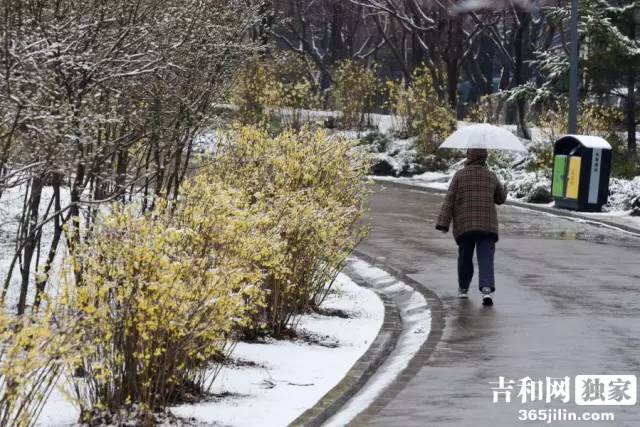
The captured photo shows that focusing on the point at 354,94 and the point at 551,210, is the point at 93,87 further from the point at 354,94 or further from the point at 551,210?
the point at 354,94

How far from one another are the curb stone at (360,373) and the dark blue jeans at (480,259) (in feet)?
3.19

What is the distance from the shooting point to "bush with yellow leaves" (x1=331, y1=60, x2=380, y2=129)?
42844 mm

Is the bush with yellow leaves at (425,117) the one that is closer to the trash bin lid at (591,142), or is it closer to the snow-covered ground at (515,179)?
the snow-covered ground at (515,179)

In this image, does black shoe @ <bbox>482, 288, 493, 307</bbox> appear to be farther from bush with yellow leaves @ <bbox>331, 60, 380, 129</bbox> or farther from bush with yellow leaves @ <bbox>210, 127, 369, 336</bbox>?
bush with yellow leaves @ <bbox>331, 60, 380, 129</bbox>

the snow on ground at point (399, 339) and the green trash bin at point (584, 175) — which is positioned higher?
the green trash bin at point (584, 175)

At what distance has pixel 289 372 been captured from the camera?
10961mm

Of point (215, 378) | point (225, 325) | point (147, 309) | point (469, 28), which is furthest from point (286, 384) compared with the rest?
point (469, 28)

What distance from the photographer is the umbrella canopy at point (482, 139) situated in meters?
16.0

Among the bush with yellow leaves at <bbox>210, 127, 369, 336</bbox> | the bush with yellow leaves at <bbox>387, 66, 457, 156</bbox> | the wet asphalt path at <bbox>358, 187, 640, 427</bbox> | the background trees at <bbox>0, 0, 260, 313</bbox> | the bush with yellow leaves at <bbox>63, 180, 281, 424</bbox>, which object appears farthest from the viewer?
the bush with yellow leaves at <bbox>387, 66, 457, 156</bbox>

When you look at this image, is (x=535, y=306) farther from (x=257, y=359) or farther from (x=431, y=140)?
(x=431, y=140)

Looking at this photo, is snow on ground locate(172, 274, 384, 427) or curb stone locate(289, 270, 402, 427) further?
curb stone locate(289, 270, 402, 427)

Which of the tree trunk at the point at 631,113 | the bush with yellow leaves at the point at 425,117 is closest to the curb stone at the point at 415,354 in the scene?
the tree trunk at the point at 631,113

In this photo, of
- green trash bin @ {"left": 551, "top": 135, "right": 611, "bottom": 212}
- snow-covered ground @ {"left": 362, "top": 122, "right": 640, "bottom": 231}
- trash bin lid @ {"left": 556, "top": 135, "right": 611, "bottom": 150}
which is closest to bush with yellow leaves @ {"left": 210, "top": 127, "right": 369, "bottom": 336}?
snow-covered ground @ {"left": 362, "top": 122, "right": 640, "bottom": 231}

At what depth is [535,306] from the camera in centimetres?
1538
